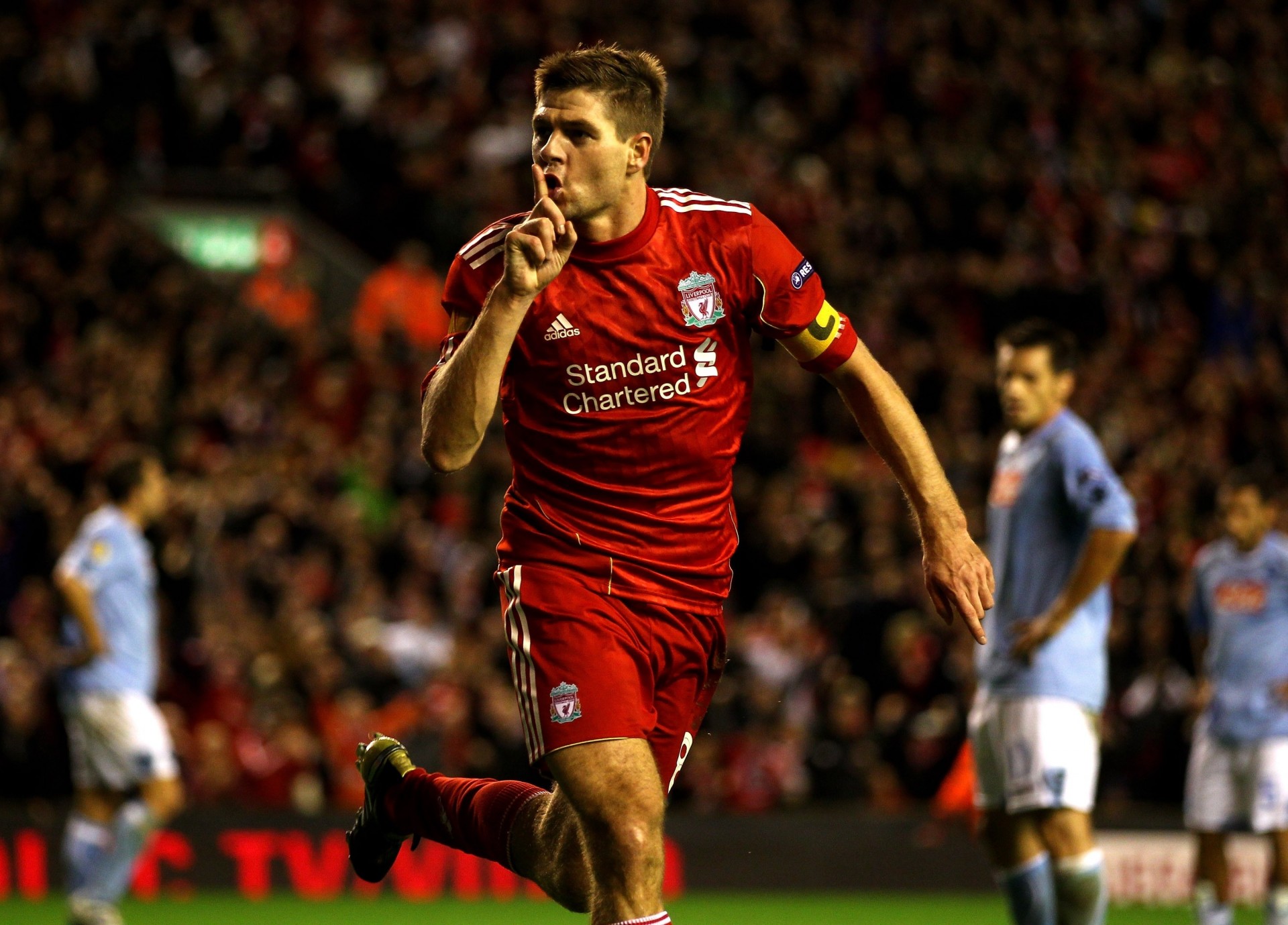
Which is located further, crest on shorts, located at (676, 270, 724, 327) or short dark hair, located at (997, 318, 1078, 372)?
short dark hair, located at (997, 318, 1078, 372)

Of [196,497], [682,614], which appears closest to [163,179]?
[196,497]

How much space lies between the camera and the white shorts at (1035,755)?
22.5 feet

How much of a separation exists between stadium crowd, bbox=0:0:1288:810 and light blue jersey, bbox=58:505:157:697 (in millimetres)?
2554

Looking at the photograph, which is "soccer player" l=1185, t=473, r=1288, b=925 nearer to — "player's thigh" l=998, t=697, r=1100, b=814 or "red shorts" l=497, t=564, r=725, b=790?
"player's thigh" l=998, t=697, r=1100, b=814

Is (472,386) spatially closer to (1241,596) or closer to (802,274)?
(802,274)

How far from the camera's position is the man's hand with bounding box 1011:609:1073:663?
22.7ft

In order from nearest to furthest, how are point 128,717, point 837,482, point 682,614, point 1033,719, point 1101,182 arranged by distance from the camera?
point 682,614, point 1033,719, point 128,717, point 837,482, point 1101,182

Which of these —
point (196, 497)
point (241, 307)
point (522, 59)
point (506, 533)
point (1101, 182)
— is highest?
point (522, 59)

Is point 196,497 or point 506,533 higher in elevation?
point 196,497

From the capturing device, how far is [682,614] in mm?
4992

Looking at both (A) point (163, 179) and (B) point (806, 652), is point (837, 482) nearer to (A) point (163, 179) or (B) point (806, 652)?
(B) point (806, 652)

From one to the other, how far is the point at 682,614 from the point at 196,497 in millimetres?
9336

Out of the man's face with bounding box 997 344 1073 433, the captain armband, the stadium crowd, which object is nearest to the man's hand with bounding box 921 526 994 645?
the captain armband

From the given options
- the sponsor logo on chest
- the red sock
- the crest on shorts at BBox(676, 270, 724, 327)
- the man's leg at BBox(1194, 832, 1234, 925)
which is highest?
the crest on shorts at BBox(676, 270, 724, 327)
